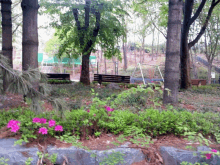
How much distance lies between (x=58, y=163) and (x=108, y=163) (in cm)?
75

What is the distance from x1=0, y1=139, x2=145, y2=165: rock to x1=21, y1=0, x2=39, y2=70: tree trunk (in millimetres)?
3183

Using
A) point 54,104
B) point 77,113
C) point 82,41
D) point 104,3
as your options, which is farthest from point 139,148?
point 82,41

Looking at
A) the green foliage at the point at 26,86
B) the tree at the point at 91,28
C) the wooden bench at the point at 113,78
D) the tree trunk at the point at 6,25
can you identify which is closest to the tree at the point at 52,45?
the wooden bench at the point at 113,78

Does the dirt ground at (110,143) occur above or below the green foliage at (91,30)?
below

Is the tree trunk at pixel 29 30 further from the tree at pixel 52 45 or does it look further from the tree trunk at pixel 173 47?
the tree at pixel 52 45

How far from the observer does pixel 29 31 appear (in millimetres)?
6098

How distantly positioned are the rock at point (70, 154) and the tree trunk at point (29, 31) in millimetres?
3183

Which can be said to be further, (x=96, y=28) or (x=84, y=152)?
(x=96, y=28)

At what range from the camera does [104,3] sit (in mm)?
9922

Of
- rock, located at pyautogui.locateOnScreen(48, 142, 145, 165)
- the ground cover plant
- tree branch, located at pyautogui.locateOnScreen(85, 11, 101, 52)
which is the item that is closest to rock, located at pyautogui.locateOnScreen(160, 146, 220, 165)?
the ground cover plant

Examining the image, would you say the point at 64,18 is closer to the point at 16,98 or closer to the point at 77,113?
the point at 16,98

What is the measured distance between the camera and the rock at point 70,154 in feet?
10.5

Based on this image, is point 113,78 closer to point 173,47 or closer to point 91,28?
point 91,28

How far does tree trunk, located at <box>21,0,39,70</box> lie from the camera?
6.07 metres
